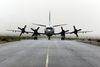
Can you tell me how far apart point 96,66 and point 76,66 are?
1172mm

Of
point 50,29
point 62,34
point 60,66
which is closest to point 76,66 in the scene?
point 60,66

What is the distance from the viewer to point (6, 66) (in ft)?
22.5

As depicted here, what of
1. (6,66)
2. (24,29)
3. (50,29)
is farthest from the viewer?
(24,29)

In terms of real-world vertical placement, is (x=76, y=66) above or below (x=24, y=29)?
below

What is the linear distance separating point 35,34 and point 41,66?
3967 cm

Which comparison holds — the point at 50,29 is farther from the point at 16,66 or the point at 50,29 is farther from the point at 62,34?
the point at 16,66

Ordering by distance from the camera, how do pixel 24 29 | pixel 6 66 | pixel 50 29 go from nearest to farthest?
pixel 6 66 < pixel 50 29 < pixel 24 29

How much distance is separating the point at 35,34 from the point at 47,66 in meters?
39.7

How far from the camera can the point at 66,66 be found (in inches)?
279

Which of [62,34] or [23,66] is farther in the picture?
[62,34]

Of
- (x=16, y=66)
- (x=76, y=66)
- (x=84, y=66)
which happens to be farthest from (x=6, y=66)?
(x=84, y=66)

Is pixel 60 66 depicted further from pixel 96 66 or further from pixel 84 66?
pixel 96 66

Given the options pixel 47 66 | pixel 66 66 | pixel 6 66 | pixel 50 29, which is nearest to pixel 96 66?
pixel 66 66

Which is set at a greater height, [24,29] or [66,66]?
[24,29]
